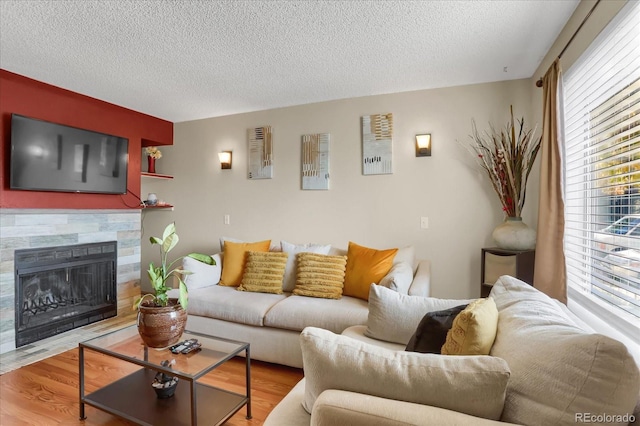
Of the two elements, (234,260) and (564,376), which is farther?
(234,260)

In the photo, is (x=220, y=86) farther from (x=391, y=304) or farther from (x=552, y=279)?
(x=552, y=279)

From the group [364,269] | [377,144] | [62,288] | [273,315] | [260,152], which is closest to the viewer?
[273,315]

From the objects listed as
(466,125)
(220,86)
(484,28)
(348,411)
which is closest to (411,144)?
(466,125)

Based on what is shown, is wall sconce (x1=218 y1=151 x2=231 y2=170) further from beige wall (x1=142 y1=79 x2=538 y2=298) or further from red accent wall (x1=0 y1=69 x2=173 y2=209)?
red accent wall (x1=0 y1=69 x2=173 y2=209)

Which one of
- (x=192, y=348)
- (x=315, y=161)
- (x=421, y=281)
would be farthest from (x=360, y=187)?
(x=192, y=348)

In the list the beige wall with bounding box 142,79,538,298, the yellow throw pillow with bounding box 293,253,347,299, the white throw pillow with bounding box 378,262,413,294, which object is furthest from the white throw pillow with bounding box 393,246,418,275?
the yellow throw pillow with bounding box 293,253,347,299

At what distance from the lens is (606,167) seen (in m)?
1.79

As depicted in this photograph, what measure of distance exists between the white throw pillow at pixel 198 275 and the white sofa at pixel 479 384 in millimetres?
2178

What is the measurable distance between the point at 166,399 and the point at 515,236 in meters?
2.70

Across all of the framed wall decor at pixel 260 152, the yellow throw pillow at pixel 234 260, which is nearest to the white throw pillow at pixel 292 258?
the yellow throw pillow at pixel 234 260

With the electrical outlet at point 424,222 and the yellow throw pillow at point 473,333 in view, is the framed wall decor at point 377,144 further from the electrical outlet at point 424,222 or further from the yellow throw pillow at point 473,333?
the yellow throw pillow at point 473,333

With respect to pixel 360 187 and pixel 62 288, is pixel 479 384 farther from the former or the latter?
pixel 62 288

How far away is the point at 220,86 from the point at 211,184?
1407mm

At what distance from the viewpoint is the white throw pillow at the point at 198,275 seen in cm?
297
